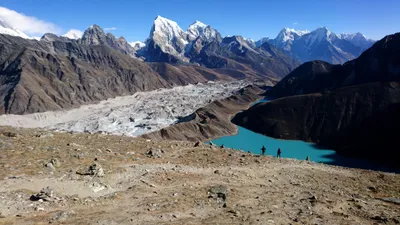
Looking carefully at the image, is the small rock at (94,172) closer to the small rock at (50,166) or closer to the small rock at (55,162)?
the small rock at (50,166)

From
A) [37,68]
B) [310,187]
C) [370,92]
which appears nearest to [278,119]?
[370,92]

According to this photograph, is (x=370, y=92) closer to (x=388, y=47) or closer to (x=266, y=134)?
(x=266, y=134)

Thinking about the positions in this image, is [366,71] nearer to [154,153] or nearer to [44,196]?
[154,153]

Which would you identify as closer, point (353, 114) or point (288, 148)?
point (288, 148)

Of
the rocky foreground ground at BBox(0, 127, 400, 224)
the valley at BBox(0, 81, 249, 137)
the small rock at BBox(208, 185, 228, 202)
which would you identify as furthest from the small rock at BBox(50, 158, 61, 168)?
the valley at BBox(0, 81, 249, 137)

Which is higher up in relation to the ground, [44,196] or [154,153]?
[154,153]

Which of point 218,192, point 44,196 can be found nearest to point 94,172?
point 44,196

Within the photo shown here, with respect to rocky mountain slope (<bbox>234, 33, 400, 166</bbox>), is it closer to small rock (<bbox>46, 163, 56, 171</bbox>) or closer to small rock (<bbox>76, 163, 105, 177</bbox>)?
small rock (<bbox>76, 163, 105, 177</bbox>)
